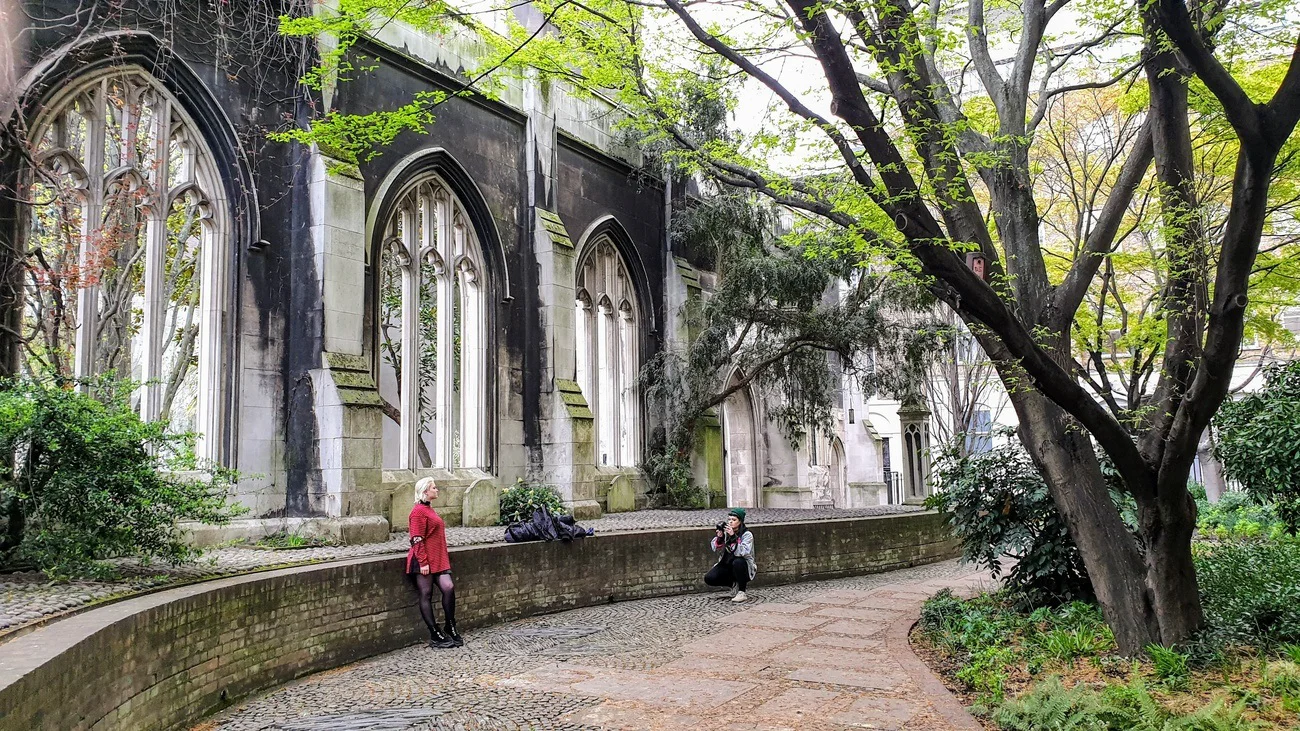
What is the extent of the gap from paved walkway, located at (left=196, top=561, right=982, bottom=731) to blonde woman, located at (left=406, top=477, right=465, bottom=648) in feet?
0.89

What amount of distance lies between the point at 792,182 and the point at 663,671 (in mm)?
5137

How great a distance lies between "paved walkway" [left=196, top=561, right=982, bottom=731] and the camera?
5.83 metres

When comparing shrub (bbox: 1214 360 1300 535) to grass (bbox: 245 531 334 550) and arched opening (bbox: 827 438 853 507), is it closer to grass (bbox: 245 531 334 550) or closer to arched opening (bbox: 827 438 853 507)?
grass (bbox: 245 531 334 550)

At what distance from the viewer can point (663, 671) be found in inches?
287

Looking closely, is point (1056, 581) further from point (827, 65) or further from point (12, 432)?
point (12, 432)

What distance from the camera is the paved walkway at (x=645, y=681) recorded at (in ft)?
19.1

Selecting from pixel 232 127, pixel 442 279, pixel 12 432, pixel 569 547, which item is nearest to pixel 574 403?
pixel 442 279

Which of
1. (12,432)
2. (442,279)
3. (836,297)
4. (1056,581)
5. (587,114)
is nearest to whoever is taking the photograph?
(12,432)

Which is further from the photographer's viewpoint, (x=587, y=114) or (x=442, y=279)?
(x=587, y=114)

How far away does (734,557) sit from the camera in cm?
1167

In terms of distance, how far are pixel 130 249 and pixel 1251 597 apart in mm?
11248

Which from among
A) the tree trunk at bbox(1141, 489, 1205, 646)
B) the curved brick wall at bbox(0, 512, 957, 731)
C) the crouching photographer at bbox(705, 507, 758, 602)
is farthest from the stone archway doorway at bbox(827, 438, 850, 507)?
the tree trunk at bbox(1141, 489, 1205, 646)

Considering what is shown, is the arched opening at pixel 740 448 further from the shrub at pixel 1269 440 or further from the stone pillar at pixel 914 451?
the shrub at pixel 1269 440

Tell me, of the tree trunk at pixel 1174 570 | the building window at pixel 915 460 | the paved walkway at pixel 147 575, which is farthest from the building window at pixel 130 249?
the building window at pixel 915 460
